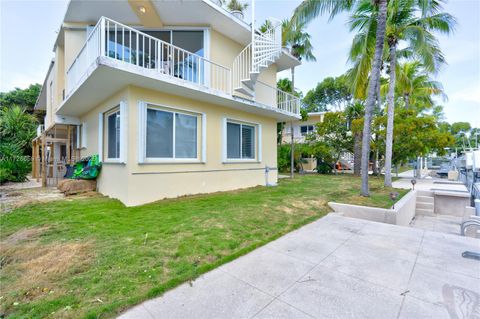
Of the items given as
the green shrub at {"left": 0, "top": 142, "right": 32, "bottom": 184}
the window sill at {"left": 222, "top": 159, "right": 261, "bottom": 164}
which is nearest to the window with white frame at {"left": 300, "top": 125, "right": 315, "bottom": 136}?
the window sill at {"left": 222, "top": 159, "right": 261, "bottom": 164}

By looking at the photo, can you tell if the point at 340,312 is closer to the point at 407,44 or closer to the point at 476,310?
the point at 476,310

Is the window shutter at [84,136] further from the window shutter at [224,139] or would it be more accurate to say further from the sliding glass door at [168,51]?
the window shutter at [224,139]

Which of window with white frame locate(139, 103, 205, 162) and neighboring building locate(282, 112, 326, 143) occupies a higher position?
neighboring building locate(282, 112, 326, 143)

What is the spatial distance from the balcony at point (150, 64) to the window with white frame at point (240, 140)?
98 cm

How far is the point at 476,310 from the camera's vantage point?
204 centimetres

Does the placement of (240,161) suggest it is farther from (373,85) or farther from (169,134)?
(373,85)

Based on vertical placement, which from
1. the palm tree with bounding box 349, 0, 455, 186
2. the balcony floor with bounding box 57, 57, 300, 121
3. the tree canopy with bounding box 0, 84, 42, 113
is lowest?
the balcony floor with bounding box 57, 57, 300, 121

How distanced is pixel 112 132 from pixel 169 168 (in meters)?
2.33

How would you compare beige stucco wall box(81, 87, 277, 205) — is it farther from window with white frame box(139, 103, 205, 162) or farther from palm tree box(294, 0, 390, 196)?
palm tree box(294, 0, 390, 196)

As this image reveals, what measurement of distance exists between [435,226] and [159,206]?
8.55 m

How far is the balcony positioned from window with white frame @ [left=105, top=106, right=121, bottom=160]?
102 cm

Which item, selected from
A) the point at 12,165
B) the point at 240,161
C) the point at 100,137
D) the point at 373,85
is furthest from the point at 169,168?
the point at 12,165

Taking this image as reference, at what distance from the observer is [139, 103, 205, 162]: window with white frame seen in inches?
238

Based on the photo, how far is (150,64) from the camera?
694 cm
